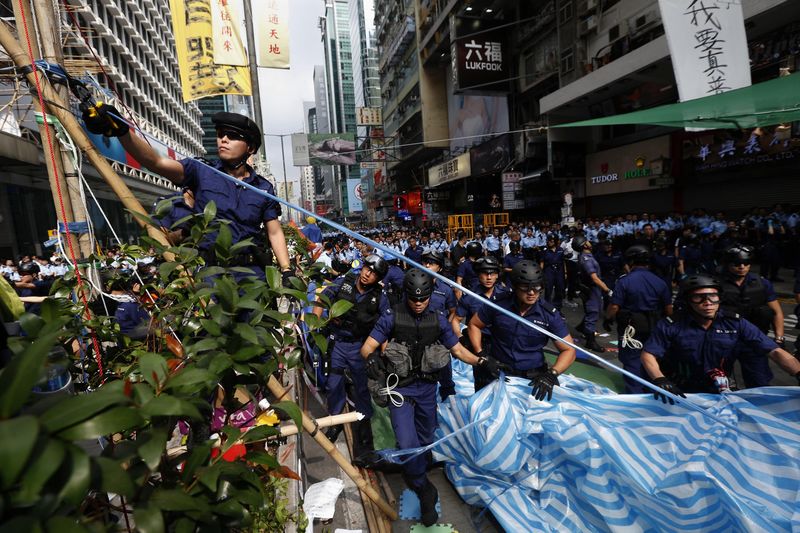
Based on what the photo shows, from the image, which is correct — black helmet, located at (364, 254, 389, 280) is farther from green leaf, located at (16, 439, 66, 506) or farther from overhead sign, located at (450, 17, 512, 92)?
overhead sign, located at (450, 17, 512, 92)

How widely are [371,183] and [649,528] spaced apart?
2816 inches

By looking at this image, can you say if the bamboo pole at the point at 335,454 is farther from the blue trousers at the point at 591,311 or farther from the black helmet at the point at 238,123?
the blue trousers at the point at 591,311

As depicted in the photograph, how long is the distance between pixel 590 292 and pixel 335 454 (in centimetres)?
643

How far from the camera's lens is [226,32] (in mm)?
8273

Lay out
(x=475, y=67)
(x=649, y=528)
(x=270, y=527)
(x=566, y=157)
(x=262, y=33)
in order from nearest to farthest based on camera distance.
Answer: (x=270, y=527)
(x=649, y=528)
(x=262, y=33)
(x=566, y=157)
(x=475, y=67)

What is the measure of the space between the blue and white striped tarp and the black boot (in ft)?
1.03

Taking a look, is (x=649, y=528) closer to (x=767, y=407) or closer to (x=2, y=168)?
(x=767, y=407)

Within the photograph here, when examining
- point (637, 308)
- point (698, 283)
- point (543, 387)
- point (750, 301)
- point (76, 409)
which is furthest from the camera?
point (637, 308)

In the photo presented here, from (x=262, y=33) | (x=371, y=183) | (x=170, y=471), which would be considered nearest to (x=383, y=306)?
(x=170, y=471)

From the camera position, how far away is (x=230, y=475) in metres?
1.00

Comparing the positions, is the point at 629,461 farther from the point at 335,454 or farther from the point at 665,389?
the point at 335,454

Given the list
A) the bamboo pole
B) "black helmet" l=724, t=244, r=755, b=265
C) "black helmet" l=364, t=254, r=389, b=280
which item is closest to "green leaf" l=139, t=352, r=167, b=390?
the bamboo pole

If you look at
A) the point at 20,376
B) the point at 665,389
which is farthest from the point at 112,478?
the point at 665,389

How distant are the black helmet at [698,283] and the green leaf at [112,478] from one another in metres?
4.18
